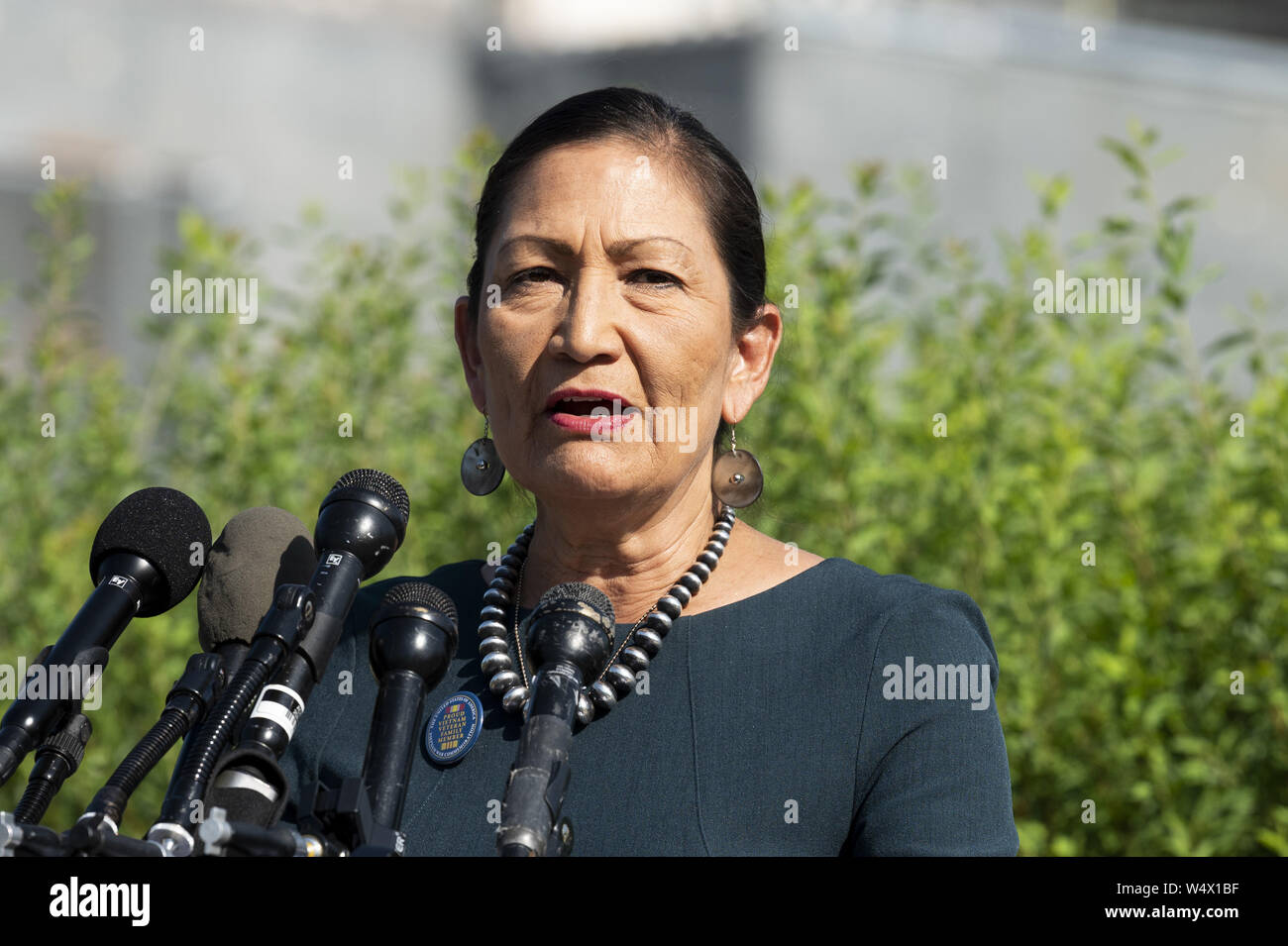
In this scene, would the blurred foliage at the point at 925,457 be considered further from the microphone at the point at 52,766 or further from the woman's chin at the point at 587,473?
the microphone at the point at 52,766

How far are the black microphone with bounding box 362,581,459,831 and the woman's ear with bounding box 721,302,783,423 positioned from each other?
0.92 metres

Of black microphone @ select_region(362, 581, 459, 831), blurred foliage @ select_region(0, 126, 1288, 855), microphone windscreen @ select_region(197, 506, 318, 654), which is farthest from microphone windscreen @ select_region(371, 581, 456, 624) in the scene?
blurred foliage @ select_region(0, 126, 1288, 855)

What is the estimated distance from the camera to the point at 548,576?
113 inches

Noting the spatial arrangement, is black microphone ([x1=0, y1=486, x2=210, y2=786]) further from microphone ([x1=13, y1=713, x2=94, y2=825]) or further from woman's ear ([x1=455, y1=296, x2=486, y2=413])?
woman's ear ([x1=455, y1=296, x2=486, y2=413])

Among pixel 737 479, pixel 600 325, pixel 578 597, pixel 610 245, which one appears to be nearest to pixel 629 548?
pixel 737 479

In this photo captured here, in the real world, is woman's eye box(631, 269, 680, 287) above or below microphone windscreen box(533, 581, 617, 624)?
above

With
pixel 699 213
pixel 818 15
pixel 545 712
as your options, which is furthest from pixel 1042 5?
pixel 545 712

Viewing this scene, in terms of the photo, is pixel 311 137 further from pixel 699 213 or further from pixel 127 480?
pixel 699 213

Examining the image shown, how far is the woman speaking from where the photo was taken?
2348mm

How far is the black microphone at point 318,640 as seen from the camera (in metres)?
1.74

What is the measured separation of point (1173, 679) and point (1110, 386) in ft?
3.02

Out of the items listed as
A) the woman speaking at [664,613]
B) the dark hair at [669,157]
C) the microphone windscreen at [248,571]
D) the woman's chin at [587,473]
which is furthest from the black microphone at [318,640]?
the dark hair at [669,157]

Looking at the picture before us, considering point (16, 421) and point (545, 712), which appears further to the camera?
point (16, 421)

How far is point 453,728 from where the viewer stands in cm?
258
